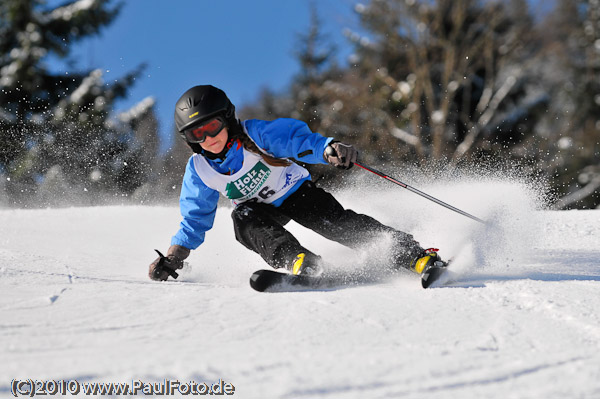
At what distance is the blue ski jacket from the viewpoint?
280cm

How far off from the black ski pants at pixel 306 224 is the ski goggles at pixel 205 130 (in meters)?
0.45

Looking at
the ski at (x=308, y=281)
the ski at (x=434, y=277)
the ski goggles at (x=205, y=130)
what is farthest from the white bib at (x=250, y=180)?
the ski at (x=434, y=277)

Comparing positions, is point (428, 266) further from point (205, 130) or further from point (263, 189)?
point (205, 130)

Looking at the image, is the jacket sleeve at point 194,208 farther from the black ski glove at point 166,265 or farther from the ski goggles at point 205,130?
the ski goggles at point 205,130

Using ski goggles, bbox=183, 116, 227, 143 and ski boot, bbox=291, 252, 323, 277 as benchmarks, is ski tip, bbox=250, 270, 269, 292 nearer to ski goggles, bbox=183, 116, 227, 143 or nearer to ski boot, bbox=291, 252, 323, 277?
ski boot, bbox=291, 252, 323, 277

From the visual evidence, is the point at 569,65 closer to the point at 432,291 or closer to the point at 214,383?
the point at 432,291

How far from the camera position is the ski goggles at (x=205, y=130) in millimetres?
2818

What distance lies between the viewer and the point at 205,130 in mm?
2824

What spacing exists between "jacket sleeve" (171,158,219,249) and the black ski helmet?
345 millimetres

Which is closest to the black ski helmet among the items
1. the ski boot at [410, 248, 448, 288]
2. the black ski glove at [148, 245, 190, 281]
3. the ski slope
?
the black ski glove at [148, 245, 190, 281]

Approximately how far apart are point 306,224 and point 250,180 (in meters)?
0.43

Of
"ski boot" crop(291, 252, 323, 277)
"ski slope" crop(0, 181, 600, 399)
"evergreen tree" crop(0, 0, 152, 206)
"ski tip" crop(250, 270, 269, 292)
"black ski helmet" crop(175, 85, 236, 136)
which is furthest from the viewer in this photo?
"evergreen tree" crop(0, 0, 152, 206)

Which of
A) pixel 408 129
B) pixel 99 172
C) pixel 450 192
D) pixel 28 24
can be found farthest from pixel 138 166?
pixel 450 192

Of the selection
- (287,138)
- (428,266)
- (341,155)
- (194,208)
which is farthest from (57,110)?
(428,266)
